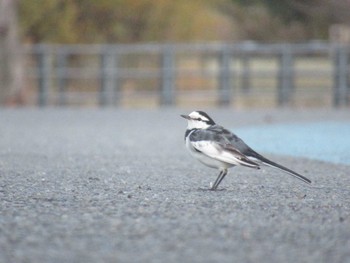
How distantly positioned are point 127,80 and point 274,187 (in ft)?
71.5

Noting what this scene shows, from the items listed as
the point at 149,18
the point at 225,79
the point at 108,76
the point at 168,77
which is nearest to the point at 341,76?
the point at 225,79

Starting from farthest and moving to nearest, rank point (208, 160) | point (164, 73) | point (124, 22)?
point (124, 22), point (164, 73), point (208, 160)

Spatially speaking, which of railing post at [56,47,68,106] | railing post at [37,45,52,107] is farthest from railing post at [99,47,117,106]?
railing post at [37,45,52,107]

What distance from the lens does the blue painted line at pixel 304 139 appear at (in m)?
15.6

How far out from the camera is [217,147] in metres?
9.95

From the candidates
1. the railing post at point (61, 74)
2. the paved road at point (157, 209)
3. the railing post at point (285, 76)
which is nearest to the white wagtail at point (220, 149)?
the paved road at point (157, 209)

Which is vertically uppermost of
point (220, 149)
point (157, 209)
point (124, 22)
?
point (220, 149)

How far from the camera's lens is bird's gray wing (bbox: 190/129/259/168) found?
9.80 m

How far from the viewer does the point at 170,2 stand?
36.0 metres

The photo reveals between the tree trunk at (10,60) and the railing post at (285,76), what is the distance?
710 cm

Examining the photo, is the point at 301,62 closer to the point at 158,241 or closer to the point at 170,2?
the point at 170,2

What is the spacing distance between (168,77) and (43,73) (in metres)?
3.39

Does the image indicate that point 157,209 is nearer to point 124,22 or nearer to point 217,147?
point 217,147

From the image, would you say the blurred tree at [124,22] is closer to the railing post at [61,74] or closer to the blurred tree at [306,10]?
the blurred tree at [306,10]
